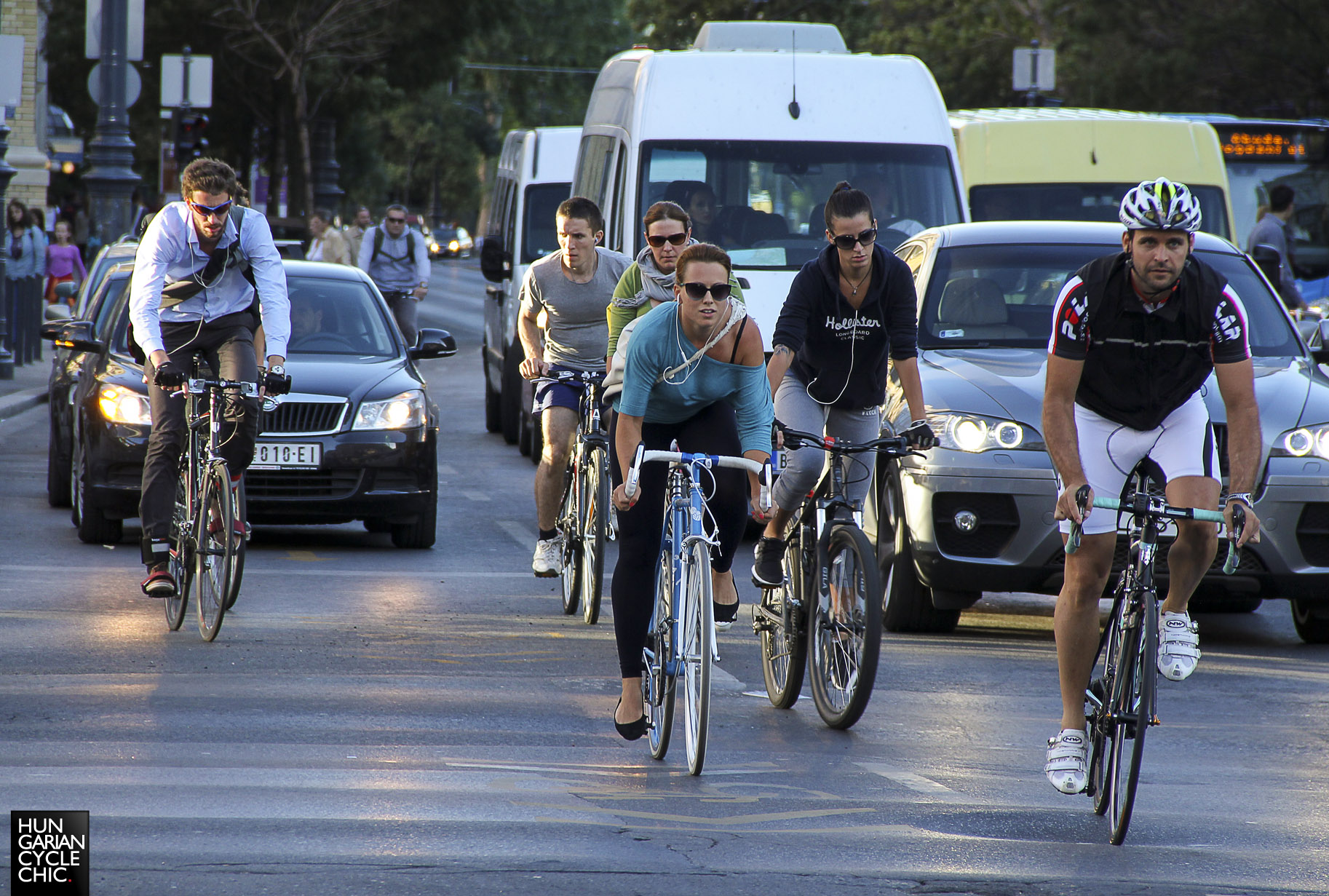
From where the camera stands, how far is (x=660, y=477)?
6.81 metres

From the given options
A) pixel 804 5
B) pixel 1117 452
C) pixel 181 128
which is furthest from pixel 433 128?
pixel 1117 452

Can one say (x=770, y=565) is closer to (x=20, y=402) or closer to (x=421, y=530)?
(x=421, y=530)

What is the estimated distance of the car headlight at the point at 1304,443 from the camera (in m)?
9.14

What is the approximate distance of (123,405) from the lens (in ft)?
37.9

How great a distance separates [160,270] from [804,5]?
5635 cm

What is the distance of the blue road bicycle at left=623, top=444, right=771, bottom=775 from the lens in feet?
20.7

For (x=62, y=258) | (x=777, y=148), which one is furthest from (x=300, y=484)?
(x=62, y=258)

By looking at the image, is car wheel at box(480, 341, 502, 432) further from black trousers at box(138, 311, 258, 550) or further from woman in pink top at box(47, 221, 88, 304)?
woman in pink top at box(47, 221, 88, 304)

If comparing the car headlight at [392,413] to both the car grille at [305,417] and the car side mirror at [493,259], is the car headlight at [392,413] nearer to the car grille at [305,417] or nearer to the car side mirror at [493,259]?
the car grille at [305,417]

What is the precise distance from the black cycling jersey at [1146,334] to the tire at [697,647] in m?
1.22

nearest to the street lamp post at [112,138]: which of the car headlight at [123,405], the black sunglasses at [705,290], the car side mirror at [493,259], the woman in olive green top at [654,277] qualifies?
the car side mirror at [493,259]

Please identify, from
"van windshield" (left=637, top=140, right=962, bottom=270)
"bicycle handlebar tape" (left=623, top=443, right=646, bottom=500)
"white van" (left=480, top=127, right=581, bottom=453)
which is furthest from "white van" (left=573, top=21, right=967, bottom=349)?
"bicycle handlebar tape" (left=623, top=443, right=646, bottom=500)

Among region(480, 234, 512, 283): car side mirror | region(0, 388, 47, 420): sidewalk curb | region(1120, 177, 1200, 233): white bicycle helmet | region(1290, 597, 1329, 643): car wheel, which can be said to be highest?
region(1120, 177, 1200, 233): white bicycle helmet

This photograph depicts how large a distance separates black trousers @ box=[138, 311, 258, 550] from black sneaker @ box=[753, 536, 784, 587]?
2.40 meters
